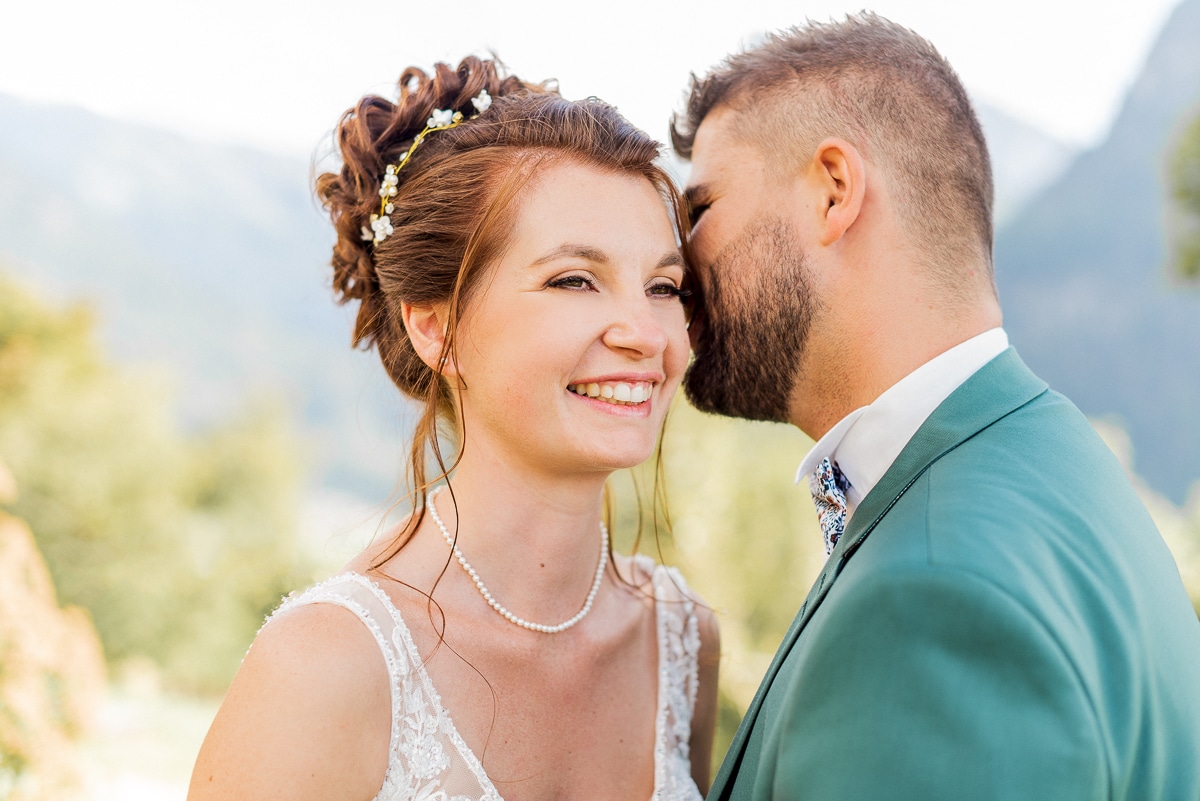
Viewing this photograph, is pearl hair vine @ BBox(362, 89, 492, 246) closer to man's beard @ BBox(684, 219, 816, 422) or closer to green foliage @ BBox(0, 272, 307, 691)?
man's beard @ BBox(684, 219, 816, 422)

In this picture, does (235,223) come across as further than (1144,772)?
Yes

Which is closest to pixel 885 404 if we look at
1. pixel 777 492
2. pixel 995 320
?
pixel 995 320

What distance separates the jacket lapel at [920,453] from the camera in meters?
1.83

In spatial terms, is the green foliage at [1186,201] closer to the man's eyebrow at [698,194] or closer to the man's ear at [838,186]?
the man's eyebrow at [698,194]

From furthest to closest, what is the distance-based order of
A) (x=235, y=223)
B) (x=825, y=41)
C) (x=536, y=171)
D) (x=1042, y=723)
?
(x=235, y=223) < (x=825, y=41) < (x=536, y=171) < (x=1042, y=723)

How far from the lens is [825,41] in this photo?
2.59 m

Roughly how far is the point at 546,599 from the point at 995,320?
1.32m

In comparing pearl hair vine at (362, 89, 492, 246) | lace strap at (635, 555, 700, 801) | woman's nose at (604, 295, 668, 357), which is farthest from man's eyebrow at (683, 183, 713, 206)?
lace strap at (635, 555, 700, 801)

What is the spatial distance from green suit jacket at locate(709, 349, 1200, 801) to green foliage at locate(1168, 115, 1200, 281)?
22.6 ft

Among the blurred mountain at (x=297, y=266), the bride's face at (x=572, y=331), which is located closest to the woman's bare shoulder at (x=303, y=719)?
the bride's face at (x=572, y=331)

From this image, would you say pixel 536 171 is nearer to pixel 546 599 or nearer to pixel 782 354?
pixel 782 354

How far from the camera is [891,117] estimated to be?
238cm

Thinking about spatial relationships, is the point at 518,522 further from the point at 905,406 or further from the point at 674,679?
the point at 905,406

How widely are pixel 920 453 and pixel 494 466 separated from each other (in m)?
1.12
